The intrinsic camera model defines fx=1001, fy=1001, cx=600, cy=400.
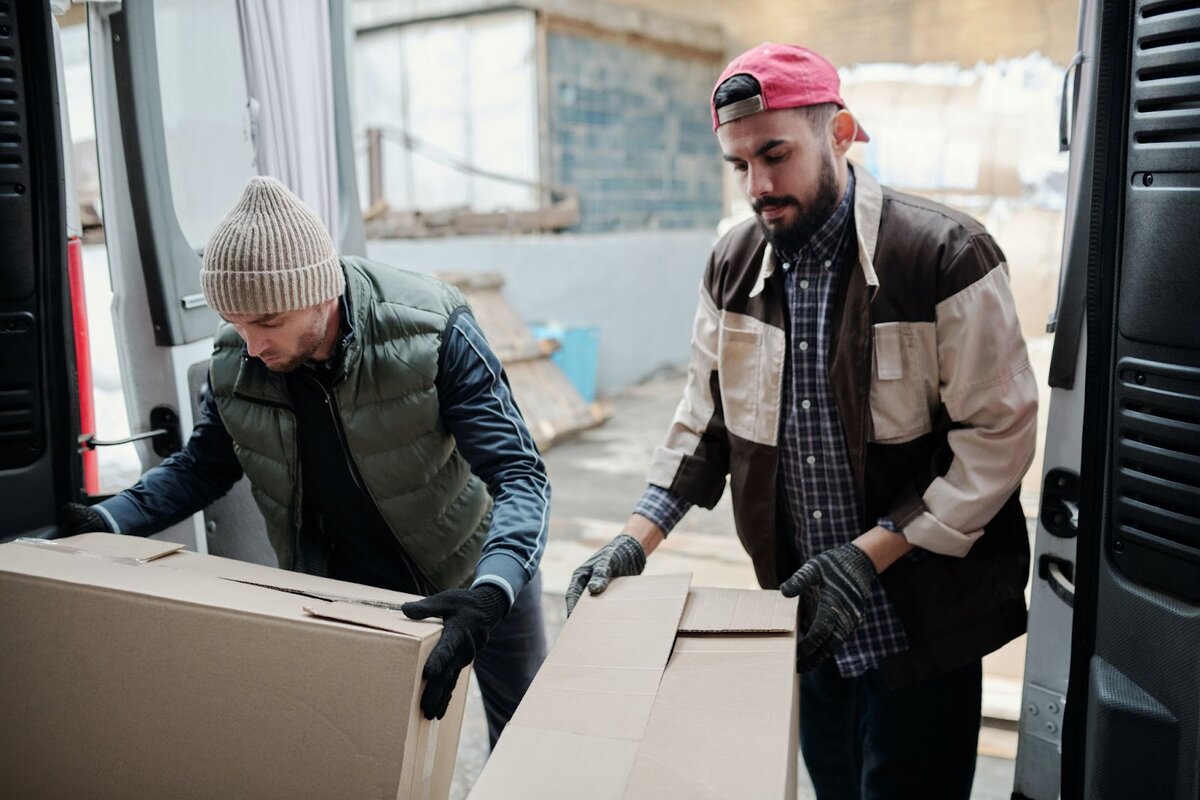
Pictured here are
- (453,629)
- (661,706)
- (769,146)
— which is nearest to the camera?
(661,706)

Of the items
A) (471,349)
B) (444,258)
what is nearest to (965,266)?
(471,349)

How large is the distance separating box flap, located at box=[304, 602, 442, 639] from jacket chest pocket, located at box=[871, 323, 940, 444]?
2.93 feet

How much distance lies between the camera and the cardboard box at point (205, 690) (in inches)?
50.8

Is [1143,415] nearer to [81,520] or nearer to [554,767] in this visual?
[554,767]

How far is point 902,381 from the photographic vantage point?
178 centimetres

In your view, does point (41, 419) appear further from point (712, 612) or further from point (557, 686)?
point (712, 612)

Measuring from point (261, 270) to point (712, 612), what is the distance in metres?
0.92

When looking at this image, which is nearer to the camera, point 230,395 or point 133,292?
point 230,395

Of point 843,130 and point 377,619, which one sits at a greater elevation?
point 843,130

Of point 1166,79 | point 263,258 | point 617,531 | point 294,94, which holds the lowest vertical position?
point 617,531

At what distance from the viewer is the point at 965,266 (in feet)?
5.59

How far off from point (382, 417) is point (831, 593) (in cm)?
86

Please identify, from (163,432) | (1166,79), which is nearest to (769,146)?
(1166,79)

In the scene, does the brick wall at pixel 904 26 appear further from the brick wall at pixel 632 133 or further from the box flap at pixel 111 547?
the box flap at pixel 111 547
